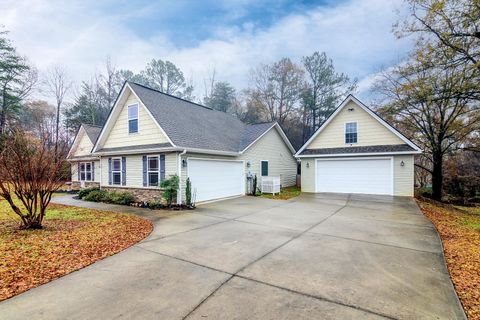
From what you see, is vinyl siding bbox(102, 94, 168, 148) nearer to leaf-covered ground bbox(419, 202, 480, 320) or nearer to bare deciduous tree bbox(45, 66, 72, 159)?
leaf-covered ground bbox(419, 202, 480, 320)

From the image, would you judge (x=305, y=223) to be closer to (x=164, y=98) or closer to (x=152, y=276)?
(x=152, y=276)

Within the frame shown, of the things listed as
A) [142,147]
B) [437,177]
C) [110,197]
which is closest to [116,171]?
[110,197]

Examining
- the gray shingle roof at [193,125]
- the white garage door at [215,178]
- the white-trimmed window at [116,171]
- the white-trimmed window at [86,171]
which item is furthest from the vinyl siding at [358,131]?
the white-trimmed window at [86,171]

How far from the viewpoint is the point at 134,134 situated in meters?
12.4

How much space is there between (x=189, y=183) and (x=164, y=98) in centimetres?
581

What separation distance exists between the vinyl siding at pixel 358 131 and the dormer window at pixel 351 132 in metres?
0.17

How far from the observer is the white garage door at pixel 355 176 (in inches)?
524

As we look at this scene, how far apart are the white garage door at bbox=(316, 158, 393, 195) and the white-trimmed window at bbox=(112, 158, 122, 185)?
11981mm

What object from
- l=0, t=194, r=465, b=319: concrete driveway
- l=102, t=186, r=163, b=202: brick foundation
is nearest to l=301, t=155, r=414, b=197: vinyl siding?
l=0, t=194, r=465, b=319: concrete driveway

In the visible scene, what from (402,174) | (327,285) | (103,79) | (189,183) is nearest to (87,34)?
(189,183)

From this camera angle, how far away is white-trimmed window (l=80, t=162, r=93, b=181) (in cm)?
1794

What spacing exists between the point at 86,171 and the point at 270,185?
47.1ft

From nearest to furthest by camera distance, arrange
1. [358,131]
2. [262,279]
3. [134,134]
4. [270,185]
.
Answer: [262,279] < [134,134] < [358,131] < [270,185]

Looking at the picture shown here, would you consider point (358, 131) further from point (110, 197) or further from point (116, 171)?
point (110, 197)
